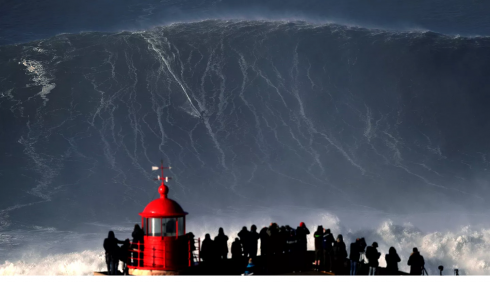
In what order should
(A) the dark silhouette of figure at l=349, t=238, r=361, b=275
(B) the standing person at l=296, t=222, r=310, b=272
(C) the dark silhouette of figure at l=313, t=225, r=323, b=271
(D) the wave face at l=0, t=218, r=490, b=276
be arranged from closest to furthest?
1. (A) the dark silhouette of figure at l=349, t=238, r=361, b=275
2. (C) the dark silhouette of figure at l=313, t=225, r=323, b=271
3. (B) the standing person at l=296, t=222, r=310, b=272
4. (D) the wave face at l=0, t=218, r=490, b=276

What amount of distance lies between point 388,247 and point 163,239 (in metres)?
30.8

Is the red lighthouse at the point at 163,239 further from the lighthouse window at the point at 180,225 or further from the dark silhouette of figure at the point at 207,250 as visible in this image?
the dark silhouette of figure at the point at 207,250

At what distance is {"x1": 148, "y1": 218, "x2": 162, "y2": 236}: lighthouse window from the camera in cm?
1956

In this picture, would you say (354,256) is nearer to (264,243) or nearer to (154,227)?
(264,243)

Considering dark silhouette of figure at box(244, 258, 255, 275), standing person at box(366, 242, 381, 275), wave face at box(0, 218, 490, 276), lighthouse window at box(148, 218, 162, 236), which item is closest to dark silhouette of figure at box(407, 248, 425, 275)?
standing person at box(366, 242, 381, 275)

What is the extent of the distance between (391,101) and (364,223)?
691 inches

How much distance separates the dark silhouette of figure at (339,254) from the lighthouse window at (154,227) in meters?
5.26

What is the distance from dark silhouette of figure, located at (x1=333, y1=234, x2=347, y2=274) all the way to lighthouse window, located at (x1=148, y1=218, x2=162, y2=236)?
5261 millimetres

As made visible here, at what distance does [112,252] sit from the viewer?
20703mm

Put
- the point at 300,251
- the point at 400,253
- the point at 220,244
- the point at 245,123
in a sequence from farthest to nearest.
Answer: the point at 245,123
the point at 400,253
the point at 300,251
the point at 220,244

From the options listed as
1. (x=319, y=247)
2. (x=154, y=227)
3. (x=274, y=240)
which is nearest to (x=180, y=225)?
(x=154, y=227)

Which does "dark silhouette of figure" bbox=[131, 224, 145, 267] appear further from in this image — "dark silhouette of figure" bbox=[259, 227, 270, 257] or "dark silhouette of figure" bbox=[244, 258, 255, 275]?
"dark silhouette of figure" bbox=[259, 227, 270, 257]

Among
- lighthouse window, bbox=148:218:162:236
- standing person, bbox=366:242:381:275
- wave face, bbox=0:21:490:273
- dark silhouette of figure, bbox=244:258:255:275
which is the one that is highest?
wave face, bbox=0:21:490:273
